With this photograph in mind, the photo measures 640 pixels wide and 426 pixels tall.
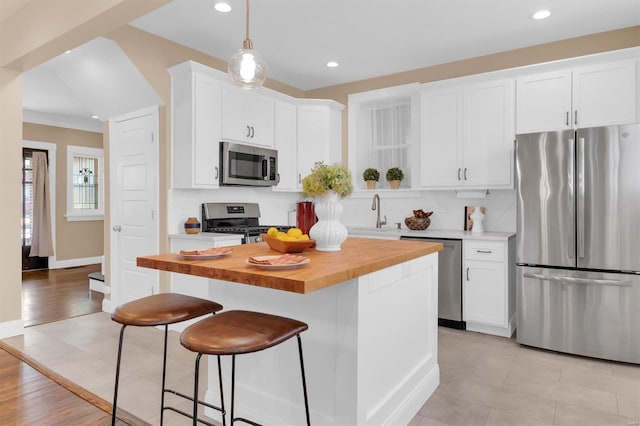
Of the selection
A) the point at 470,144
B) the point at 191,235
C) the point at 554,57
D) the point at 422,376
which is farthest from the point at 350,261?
the point at 554,57

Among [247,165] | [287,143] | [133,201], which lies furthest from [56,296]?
[287,143]

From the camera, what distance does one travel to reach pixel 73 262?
7.43 metres

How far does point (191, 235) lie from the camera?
3.62 meters

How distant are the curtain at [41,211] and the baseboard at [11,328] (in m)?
3.90

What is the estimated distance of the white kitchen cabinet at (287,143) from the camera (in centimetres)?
467

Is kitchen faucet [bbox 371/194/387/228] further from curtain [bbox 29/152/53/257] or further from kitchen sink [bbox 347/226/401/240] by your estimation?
curtain [bbox 29/152/53/257]

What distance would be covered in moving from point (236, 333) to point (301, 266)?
0.35 metres

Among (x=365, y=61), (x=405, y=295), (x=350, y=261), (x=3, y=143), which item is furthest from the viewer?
(x=365, y=61)

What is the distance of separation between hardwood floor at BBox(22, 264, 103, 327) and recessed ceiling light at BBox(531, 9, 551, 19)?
513 centimetres

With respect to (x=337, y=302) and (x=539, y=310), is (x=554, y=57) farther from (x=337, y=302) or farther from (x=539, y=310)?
(x=337, y=302)

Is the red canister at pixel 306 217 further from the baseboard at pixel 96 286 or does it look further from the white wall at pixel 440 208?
the baseboard at pixel 96 286

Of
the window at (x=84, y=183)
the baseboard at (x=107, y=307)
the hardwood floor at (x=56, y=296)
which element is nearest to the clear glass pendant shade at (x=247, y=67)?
the baseboard at (x=107, y=307)

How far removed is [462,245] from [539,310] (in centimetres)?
84

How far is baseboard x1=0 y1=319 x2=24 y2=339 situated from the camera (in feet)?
11.5
